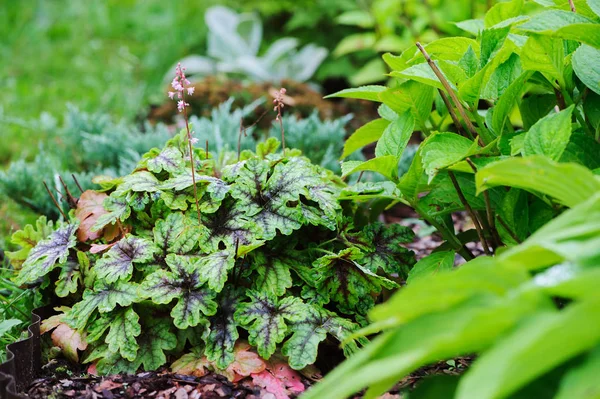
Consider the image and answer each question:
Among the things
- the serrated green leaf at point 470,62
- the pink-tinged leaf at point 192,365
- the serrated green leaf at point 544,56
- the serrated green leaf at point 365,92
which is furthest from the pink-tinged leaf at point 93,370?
the serrated green leaf at point 544,56

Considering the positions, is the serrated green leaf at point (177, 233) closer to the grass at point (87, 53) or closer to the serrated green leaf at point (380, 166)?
the serrated green leaf at point (380, 166)

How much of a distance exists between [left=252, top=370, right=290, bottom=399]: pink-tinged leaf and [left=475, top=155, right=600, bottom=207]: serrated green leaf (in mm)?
876

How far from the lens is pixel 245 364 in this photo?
6.20ft

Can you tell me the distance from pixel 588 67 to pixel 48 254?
1775 mm

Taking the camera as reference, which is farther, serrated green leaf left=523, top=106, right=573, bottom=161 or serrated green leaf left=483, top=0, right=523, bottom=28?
serrated green leaf left=483, top=0, right=523, bottom=28

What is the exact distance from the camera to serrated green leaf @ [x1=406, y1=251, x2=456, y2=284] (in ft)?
6.56

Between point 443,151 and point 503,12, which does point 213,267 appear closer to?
point 443,151

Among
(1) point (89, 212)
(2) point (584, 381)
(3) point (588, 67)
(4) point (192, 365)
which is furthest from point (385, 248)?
(2) point (584, 381)

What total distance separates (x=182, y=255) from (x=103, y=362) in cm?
41

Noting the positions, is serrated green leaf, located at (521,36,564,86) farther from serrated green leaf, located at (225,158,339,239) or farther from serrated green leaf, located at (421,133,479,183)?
serrated green leaf, located at (225,158,339,239)

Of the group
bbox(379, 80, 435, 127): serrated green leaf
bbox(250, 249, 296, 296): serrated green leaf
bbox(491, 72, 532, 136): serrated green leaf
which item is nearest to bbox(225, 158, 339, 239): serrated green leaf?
bbox(250, 249, 296, 296): serrated green leaf

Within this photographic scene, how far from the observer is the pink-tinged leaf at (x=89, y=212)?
87.4 inches

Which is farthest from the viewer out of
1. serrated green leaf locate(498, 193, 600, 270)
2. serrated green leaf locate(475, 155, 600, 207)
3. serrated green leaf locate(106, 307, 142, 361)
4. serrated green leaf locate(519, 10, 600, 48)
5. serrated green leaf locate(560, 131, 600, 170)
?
serrated green leaf locate(106, 307, 142, 361)

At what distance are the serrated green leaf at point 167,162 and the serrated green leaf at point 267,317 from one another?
510 millimetres
